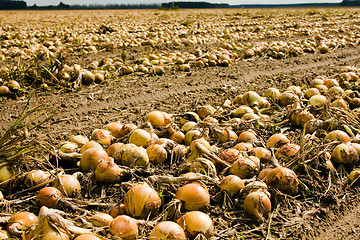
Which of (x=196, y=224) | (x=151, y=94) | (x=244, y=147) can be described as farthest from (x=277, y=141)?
(x=151, y=94)

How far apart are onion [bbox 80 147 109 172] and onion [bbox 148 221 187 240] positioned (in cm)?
84

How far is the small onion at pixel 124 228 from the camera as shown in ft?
4.93

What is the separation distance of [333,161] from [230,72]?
3.22 m

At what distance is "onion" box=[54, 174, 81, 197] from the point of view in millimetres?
1905

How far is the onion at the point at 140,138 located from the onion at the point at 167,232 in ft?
3.50

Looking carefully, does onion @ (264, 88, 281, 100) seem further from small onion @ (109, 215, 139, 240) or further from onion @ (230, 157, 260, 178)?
small onion @ (109, 215, 139, 240)

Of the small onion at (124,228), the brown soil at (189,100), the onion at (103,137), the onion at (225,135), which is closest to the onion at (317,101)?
the brown soil at (189,100)

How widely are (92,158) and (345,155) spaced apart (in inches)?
77.8

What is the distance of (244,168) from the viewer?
2062 mm

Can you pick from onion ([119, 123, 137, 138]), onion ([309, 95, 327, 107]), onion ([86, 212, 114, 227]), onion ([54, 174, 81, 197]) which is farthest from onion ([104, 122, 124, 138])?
onion ([309, 95, 327, 107])

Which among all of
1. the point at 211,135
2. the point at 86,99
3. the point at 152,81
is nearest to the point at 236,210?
the point at 211,135

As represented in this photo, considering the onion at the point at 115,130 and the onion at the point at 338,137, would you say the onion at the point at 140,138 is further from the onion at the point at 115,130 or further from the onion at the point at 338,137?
the onion at the point at 338,137

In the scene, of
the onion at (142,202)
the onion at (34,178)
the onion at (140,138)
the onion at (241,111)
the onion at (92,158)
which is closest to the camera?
the onion at (142,202)

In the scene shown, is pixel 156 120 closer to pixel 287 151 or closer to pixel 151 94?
pixel 287 151
